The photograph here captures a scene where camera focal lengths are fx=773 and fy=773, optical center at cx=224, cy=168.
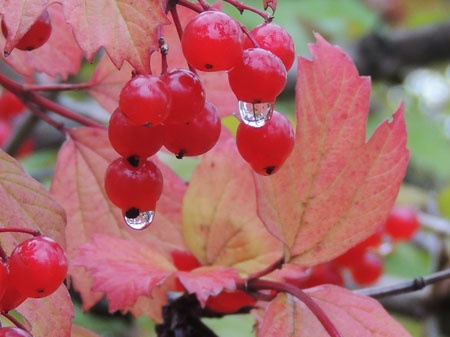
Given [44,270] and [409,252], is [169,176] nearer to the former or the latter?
[44,270]

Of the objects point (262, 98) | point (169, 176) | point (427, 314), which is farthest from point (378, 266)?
point (262, 98)

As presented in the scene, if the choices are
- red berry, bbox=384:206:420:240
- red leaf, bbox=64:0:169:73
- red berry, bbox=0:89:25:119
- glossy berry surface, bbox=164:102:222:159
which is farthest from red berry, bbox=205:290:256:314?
red berry, bbox=0:89:25:119

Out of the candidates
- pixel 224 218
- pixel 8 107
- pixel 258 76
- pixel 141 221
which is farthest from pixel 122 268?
pixel 8 107

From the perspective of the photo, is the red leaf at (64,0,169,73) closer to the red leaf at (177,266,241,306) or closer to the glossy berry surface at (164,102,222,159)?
the glossy berry surface at (164,102,222,159)

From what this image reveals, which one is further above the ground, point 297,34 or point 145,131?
point 145,131

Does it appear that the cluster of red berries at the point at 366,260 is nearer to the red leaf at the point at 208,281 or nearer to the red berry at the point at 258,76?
the red leaf at the point at 208,281

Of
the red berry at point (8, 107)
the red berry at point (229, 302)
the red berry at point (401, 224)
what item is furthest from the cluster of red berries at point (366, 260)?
the red berry at point (8, 107)
